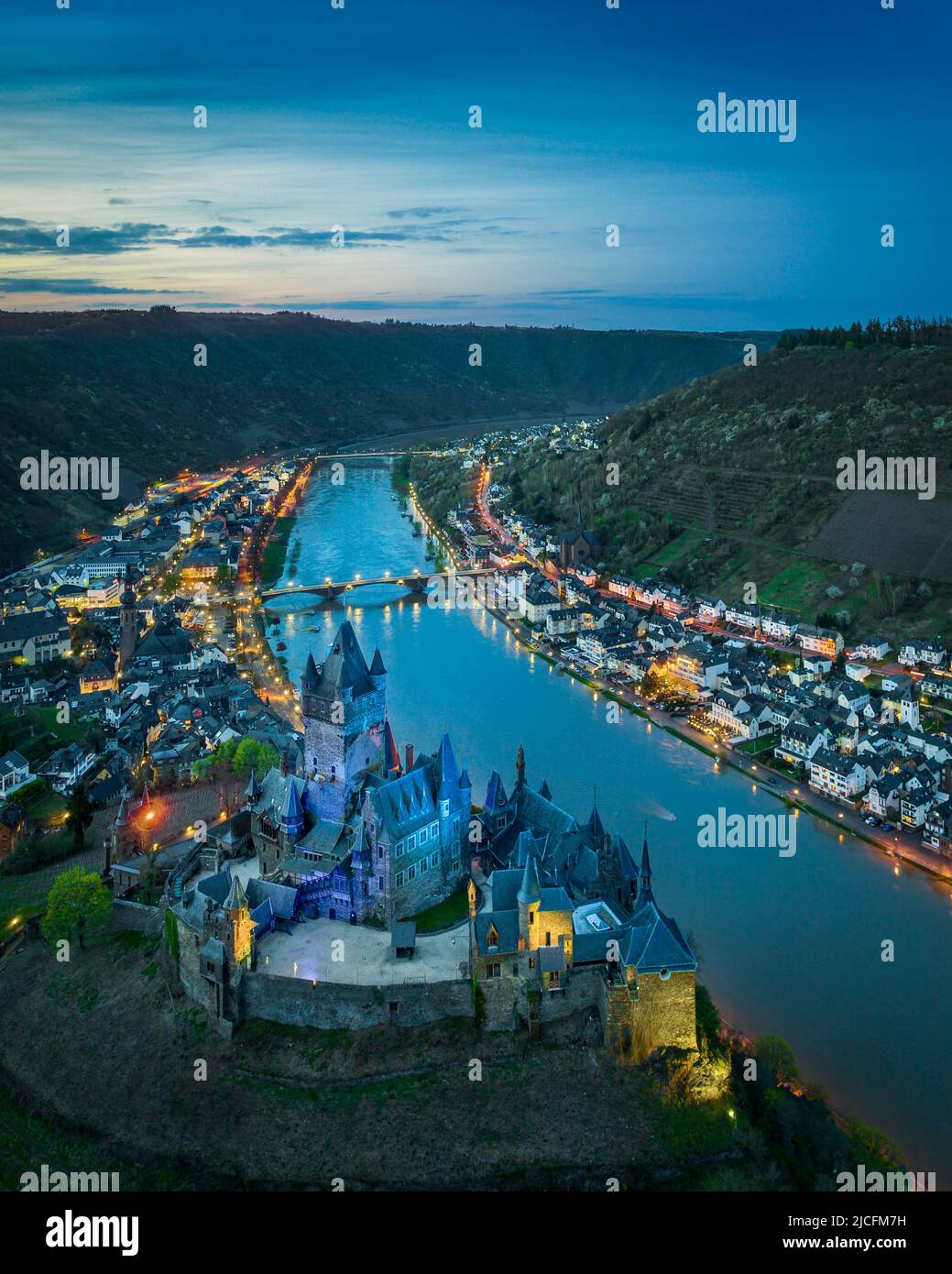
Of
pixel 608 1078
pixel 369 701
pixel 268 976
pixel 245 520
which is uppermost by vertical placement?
pixel 245 520

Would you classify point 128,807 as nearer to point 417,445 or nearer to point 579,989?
point 579,989

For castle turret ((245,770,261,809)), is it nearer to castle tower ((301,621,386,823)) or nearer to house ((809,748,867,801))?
castle tower ((301,621,386,823))

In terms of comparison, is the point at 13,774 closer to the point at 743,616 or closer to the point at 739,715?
the point at 739,715

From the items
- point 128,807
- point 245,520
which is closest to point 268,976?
point 128,807

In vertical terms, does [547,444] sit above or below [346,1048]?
above

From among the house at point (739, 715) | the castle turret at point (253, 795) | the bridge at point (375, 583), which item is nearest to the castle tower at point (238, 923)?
the castle turret at point (253, 795)

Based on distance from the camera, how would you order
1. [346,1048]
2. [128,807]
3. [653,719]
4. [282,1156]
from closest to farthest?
[282,1156] < [346,1048] < [128,807] < [653,719]

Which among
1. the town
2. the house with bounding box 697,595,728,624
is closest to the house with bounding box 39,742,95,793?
the town
